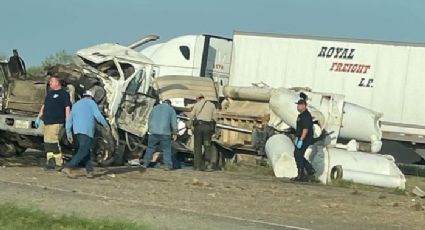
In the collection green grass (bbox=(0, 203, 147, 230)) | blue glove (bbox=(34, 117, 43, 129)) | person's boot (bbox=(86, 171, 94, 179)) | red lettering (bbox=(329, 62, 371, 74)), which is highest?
red lettering (bbox=(329, 62, 371, 74))

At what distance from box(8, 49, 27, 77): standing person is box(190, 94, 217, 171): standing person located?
406 centimetres

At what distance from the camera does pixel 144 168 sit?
784 inches

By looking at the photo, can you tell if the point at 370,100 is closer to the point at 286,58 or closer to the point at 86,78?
the point at 286,58

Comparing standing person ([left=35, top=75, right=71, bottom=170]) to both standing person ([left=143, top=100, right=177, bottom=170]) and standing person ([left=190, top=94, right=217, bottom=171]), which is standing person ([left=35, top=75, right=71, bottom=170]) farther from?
standing person ([left=190, top=94, right=217, bottom=171])

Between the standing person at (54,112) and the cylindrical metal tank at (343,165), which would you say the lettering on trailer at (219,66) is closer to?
the cylindrical metal tank at (343,165)

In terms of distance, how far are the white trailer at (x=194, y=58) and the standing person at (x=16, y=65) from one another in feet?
25.7

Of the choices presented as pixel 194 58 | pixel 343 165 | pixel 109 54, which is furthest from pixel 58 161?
pixel 194 58

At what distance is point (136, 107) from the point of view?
2092 centimetres

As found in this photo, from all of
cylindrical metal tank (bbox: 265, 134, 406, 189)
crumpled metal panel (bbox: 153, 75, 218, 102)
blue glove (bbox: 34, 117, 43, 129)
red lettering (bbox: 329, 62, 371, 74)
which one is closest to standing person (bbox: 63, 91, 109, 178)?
blue glove (bbox: 34, 117, 43, 129)

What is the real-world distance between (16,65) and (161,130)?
138 inches

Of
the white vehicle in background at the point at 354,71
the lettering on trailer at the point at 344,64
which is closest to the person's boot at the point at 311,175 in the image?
the white vehicle in background at the point at 354,71

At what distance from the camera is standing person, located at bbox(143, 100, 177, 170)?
20.3 meters

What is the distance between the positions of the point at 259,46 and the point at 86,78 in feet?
28.8

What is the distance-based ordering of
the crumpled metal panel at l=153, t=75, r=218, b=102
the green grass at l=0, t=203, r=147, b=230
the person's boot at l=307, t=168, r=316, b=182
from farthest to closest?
the crumpled metal panel at l=153, t=75, r=218, b=102
the person's boot at l=307, t=168, r=316, b=182
the green grass at l=0, t=203, r=147, b=230
